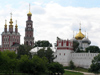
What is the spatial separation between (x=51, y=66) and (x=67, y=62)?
16.7 meters

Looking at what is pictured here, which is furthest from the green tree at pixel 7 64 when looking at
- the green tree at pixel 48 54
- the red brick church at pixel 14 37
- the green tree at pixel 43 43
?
the green tree at pixel 43 43

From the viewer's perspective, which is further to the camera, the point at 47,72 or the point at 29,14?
the point at 29,14

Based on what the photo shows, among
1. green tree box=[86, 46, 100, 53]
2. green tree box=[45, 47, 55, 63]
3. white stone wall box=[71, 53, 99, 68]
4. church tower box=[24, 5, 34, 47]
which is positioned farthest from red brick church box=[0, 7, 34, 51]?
green tree box=[45, 47, 55, 63]

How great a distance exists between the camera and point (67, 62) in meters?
79.1

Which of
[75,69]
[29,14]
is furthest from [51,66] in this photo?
[29,14]

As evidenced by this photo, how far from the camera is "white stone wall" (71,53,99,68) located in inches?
3024

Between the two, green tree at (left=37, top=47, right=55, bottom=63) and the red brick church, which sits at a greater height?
the red brick church

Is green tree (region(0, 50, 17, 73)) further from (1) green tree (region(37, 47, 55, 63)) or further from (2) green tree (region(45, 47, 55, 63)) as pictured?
(2) green tree (region(45, 47, 55, 63))

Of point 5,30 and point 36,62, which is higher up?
point 5,30

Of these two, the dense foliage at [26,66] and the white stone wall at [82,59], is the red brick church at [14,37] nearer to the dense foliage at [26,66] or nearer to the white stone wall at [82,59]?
the white stone wall at [82,59]

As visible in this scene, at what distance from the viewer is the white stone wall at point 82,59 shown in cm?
7681

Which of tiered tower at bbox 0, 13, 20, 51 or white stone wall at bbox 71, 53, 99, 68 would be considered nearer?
white stone wall at bbox 71, 53, 99, 68

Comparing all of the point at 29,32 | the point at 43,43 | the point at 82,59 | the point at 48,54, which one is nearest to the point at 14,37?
the point at 29,32

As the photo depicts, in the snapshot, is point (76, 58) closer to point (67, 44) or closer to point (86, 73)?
point (67, 44)
